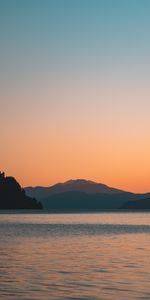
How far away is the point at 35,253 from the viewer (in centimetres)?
4797

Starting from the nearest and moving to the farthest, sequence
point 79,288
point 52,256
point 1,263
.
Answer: point 79,288, point 1,263, point 52,256

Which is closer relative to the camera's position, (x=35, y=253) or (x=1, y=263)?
(x=1, y=263)

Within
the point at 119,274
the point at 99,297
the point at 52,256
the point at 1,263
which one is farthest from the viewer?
the point at 52,256

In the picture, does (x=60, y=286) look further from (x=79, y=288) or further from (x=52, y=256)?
(x=52, y=256)

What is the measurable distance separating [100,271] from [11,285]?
8192mm

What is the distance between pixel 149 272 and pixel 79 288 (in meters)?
7.73

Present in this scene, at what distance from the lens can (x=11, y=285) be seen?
94.4 feet

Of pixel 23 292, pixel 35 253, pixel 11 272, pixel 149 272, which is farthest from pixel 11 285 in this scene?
pixel 35 253

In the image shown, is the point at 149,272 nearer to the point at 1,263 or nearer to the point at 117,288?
the point at 117,288

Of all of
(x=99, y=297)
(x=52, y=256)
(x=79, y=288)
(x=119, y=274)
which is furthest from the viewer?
(x=52, y=256)

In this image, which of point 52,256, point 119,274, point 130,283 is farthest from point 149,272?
point 52,256

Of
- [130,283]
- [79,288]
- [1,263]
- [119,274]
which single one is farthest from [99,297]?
[1,263]

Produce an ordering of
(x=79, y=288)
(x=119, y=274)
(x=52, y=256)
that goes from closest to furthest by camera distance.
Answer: (x=79, y=288) < (x=119, y=274) < (x=52, y=256)

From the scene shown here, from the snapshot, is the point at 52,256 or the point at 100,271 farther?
the point at 52,256
